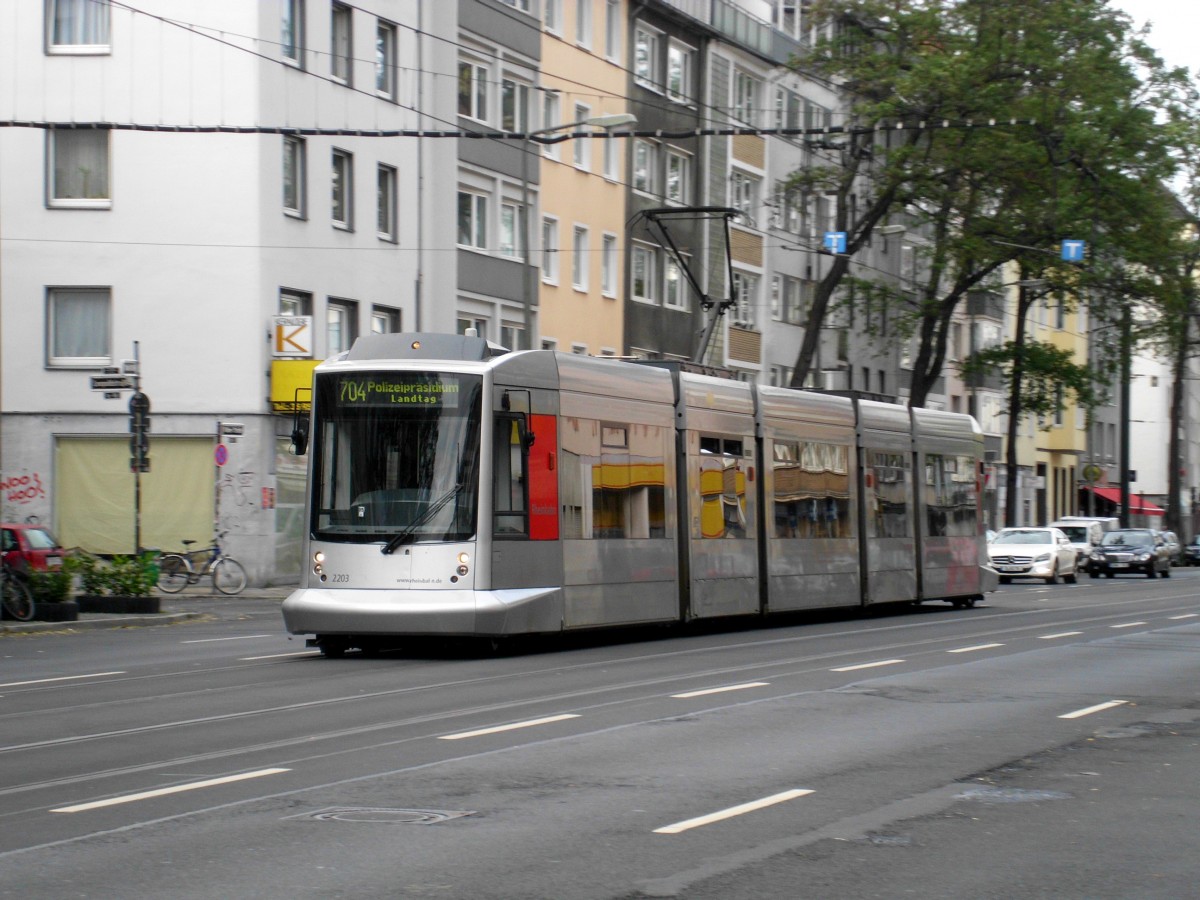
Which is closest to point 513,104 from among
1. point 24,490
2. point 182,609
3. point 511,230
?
point 511,230

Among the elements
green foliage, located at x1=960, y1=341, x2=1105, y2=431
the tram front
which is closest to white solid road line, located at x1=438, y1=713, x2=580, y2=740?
the tram front

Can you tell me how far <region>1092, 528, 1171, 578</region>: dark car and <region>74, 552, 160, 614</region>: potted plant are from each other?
130ft

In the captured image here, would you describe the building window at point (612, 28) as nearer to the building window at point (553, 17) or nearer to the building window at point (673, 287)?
the building window at point (553, 17)

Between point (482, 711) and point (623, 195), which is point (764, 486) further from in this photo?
point (623, 195)

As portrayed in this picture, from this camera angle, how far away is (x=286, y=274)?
129 feet

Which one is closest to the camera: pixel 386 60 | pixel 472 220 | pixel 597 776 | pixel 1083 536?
pixel 597 776

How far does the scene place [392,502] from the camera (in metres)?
19.1

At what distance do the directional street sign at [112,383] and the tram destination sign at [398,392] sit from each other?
38.8ft

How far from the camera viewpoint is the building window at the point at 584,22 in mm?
51688

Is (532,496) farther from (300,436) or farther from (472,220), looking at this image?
(472,220)

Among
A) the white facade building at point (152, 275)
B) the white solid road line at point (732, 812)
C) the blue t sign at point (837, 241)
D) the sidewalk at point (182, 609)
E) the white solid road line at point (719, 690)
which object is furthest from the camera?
the blue t sign at point (837, 241)

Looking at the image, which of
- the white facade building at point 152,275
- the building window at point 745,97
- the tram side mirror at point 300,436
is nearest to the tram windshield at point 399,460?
the tram side mirror at point 300,436

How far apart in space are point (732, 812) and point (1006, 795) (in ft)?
5.39

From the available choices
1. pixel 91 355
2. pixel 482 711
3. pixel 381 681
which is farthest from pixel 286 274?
pixel 482 711
